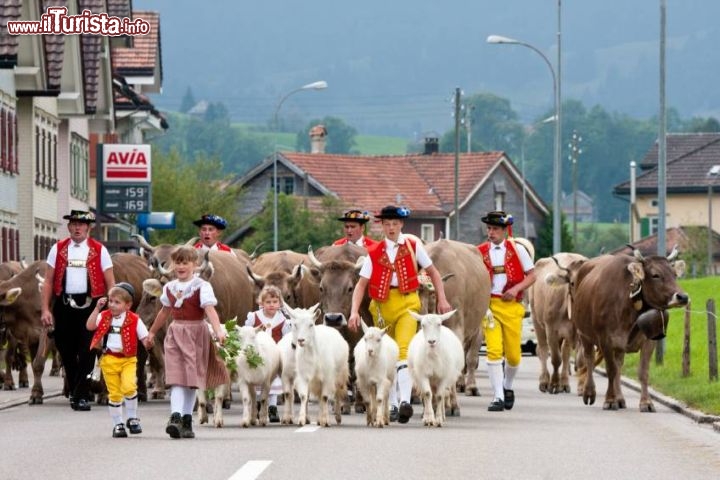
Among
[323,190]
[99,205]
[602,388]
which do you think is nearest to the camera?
[602,388]

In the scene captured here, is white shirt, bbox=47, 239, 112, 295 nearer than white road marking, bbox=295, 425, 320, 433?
No

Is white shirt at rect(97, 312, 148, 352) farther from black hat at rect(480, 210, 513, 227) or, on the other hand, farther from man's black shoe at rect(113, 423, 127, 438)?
black hat at rect(480, 210, 513, 227)

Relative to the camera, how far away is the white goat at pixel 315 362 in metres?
21.2

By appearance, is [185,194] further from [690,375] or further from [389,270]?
[389,270]

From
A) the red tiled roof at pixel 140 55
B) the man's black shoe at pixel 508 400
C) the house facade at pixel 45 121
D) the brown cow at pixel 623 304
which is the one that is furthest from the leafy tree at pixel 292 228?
the man's black shoe at pixel 508 400

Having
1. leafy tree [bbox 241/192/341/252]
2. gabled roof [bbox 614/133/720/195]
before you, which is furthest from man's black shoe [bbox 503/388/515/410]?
gabled roof [bbox 614/133/720/195]

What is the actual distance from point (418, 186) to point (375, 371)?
101 meters

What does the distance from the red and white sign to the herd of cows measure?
32.8 m

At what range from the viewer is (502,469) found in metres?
16.2

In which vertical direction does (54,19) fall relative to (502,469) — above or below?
above

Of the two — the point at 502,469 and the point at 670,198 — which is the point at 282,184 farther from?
the point at 502,469

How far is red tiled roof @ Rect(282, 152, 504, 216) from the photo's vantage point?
116312 millimetres

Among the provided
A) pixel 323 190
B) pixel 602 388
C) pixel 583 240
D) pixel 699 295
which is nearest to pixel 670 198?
pixel 323 190

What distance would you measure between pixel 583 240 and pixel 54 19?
138 m
